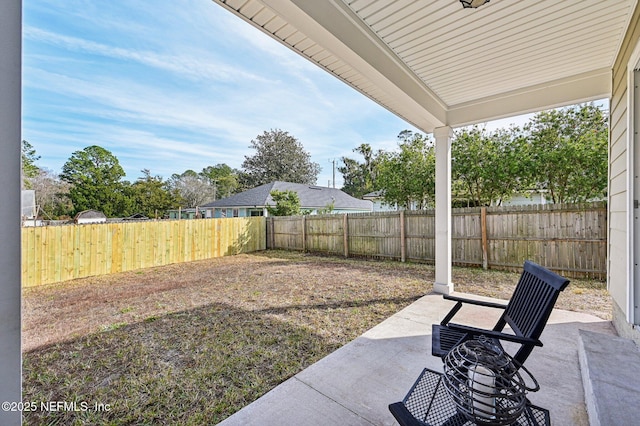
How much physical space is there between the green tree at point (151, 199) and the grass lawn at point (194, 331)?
1910 cm

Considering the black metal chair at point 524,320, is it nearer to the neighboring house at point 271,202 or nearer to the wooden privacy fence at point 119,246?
the wooden privacy fence at point 119,246

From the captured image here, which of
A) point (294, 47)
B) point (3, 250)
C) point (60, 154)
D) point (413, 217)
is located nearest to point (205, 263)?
point (413, 217)

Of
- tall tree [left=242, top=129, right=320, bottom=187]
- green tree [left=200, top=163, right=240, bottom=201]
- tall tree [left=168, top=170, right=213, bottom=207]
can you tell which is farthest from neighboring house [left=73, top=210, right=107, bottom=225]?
tall tree [left=242, top=129, right=320, bottom=187]

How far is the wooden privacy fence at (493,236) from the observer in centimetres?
555

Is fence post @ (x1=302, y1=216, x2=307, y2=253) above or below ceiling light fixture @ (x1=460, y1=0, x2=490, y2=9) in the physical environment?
below

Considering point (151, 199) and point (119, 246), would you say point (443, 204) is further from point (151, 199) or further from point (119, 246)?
point (151, 199)

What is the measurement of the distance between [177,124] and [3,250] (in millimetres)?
24568

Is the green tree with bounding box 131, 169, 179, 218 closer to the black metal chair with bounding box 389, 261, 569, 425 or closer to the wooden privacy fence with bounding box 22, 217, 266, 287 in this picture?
the wooden privacy fence with bounding box 22, 217, 266, 287

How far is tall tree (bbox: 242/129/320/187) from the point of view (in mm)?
28469

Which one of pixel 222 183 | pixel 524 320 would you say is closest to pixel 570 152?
pixel 524 320

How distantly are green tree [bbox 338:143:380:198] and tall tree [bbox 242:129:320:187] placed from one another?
18.2 feet

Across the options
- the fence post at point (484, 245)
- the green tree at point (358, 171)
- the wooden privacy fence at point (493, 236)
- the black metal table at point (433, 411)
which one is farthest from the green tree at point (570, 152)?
the green tree at point (358, 171)

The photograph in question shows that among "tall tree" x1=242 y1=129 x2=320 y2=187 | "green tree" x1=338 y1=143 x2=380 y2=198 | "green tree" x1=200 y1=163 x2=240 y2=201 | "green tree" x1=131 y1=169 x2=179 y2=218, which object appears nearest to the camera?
"green tree" x1=131 y1=169 x2=179 y2=218

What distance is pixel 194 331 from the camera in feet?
11.2
